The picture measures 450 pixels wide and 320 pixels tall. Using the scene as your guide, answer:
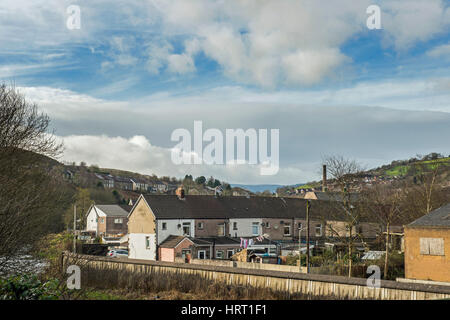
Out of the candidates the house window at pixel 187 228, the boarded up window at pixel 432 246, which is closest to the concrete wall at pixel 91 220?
the house window at pixel 187 228

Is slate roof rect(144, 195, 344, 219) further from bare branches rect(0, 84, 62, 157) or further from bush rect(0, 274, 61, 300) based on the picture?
bush rect(0, 274, 61, 300)

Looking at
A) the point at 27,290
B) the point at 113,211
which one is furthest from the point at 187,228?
the point at 27,290

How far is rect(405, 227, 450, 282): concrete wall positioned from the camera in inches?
1288

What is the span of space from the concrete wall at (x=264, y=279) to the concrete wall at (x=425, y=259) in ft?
38.1

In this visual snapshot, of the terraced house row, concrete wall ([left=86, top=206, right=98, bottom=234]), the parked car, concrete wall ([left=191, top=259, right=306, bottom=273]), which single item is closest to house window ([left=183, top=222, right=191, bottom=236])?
the terraced house row

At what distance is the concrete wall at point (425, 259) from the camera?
32.7 m

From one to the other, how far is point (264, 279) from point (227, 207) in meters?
38.0

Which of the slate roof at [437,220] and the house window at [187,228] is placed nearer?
the slate roof at [437,220]

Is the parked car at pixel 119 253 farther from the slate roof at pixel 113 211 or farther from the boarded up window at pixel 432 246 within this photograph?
the slate roof at pixel 113 211

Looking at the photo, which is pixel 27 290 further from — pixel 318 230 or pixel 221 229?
pixel 318 230

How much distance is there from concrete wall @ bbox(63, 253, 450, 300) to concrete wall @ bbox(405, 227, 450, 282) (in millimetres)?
11603

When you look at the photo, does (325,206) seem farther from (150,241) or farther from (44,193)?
(44,193)

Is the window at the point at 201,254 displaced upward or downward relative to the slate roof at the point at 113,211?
downward
